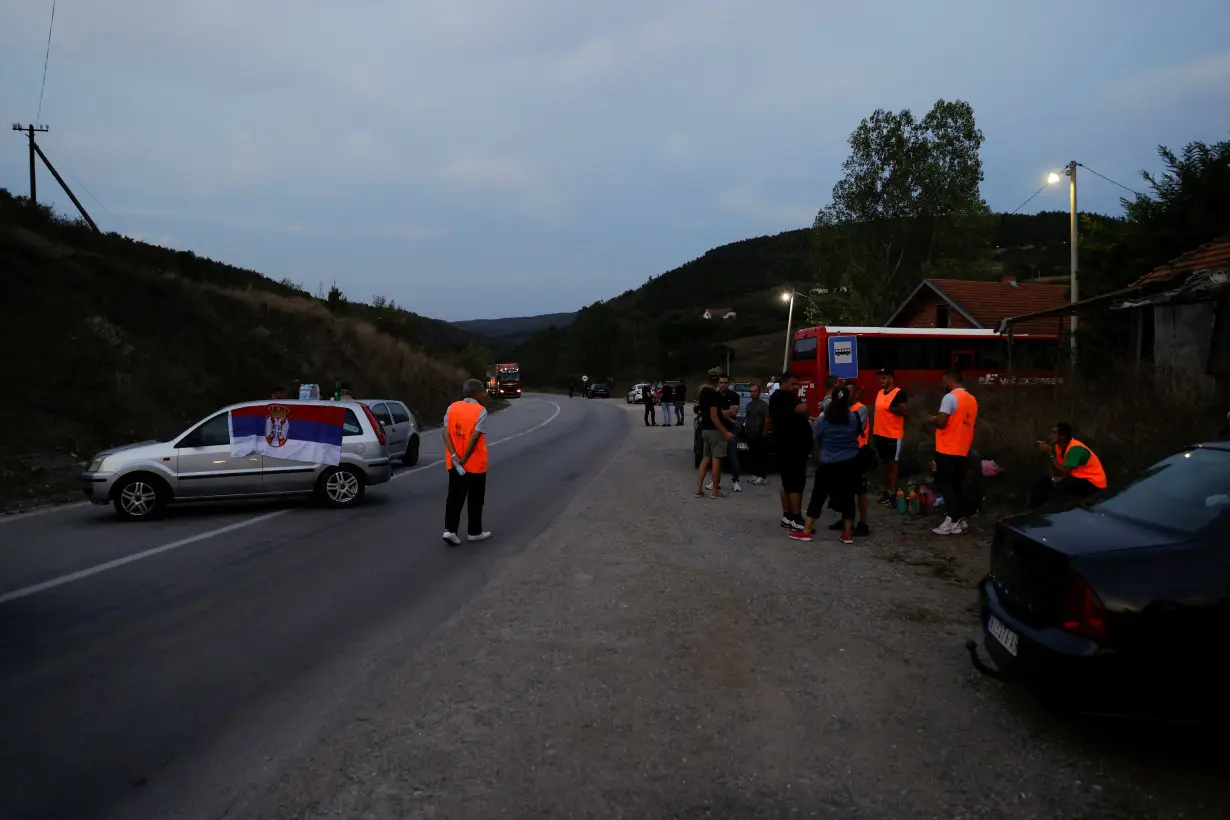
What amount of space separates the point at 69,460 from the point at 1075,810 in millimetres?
19397

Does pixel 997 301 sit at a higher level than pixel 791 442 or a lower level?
higher

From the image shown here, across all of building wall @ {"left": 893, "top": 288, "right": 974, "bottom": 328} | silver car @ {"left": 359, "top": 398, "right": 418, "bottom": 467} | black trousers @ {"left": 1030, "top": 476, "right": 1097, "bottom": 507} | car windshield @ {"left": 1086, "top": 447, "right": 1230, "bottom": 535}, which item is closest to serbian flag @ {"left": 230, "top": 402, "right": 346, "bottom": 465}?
silver car @ {"left": 359, "top": 398, "right": 418, "bottom": 467}

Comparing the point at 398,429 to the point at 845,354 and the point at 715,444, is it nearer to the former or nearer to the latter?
the point at 715,444

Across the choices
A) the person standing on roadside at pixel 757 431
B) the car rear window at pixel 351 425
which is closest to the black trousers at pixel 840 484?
the person standing on roadside at pixel 757 431

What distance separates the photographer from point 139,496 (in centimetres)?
1152

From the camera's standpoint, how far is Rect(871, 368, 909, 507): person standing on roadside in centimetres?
1157

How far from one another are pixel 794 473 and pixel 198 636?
6292 millimetres

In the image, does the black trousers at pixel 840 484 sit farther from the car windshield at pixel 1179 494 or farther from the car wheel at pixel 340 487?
A: the car wheel at pixel 340 487

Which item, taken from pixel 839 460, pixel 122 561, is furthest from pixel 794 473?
pixel 122 561

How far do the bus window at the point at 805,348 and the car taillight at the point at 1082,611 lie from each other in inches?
881

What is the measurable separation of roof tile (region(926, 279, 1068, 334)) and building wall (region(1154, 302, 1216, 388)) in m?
21.2

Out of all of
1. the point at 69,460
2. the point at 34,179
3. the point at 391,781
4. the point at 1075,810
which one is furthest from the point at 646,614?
the point at 34,179

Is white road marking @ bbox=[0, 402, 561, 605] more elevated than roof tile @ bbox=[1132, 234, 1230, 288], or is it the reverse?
roof tile @ bbox=[1132, 234, 1230, 288]

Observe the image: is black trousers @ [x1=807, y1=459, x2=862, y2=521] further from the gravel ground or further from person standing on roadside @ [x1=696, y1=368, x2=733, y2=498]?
person standing on roadside @ [x1=696, y1=368, x2=733, y2=498]
